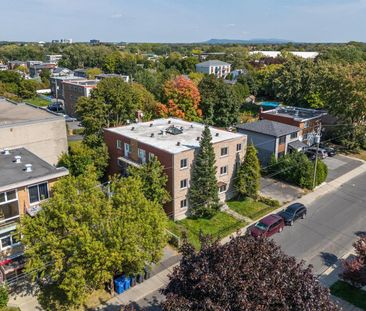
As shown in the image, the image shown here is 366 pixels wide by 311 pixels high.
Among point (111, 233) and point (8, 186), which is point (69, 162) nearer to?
point (8, 186)

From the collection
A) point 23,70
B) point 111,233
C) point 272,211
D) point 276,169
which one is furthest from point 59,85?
point 111,233

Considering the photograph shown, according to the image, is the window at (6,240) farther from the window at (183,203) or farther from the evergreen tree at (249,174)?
the evergreen tree at (249,174)

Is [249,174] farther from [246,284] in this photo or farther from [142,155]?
[246,284]

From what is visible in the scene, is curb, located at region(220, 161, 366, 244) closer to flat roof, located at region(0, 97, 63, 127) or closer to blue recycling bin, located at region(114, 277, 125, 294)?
blue recycling bin, located at region(114, 277, 125, 294)

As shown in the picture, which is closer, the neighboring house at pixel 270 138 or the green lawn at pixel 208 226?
the green lawn at pixel 208 226

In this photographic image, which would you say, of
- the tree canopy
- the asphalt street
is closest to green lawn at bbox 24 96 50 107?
the tree canopy

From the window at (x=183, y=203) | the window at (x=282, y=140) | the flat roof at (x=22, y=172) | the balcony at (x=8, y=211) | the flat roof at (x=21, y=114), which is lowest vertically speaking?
the window at (x=183, y=203)

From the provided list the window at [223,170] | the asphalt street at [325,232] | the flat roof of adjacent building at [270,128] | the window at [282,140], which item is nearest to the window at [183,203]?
the window at [223,170]
